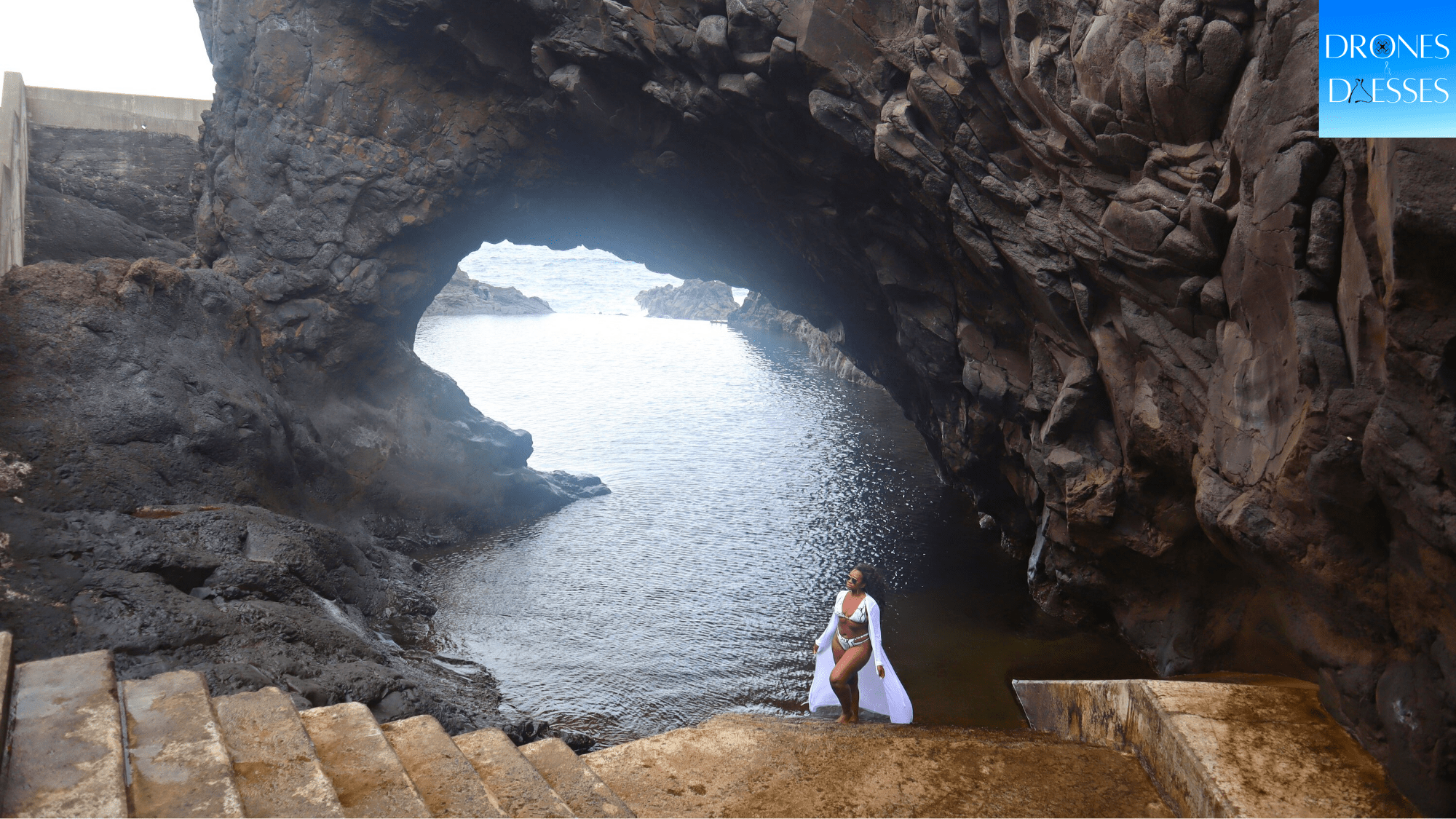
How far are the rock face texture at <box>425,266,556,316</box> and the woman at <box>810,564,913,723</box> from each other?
58623mm

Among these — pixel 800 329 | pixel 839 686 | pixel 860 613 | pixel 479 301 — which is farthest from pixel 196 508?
pixel 479 301

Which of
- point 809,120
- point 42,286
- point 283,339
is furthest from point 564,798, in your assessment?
point 283,339

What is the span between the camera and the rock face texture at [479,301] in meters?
65.0

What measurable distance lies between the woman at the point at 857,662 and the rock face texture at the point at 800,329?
66.2ft

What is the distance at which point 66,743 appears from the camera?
3.94 metres

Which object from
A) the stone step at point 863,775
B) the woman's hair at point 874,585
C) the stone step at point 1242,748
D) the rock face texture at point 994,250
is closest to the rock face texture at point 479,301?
the rock face texture at point 994,250

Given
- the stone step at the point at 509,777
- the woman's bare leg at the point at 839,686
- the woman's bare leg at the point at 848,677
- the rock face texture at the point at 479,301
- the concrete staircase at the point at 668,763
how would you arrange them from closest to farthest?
1. the concrete staircase at the point at 668,763
2. the stone step at the point at 509,777
3. the woman's bare leg at the point at 848,677
4. the woman's bare leg at the point at 839,686
5. the rock face texture at the point at 479,301

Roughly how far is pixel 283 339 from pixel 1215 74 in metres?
15.6

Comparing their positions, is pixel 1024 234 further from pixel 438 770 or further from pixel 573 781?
pixel 438 770

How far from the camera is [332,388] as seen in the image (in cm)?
1680

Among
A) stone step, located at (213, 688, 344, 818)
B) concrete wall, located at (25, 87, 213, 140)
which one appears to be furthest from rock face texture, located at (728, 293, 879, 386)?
stone step, located at (213, 688, 344, 818)

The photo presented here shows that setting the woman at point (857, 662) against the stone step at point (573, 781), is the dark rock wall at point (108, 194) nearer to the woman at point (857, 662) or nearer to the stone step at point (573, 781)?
the stone step at point (573, 781)

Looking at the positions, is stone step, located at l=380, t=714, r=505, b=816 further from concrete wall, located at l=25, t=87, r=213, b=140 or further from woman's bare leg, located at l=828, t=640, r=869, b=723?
concrete wall, located at l=25, t=87, r=213, b=140

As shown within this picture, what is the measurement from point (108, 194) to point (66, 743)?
17.6 metres
